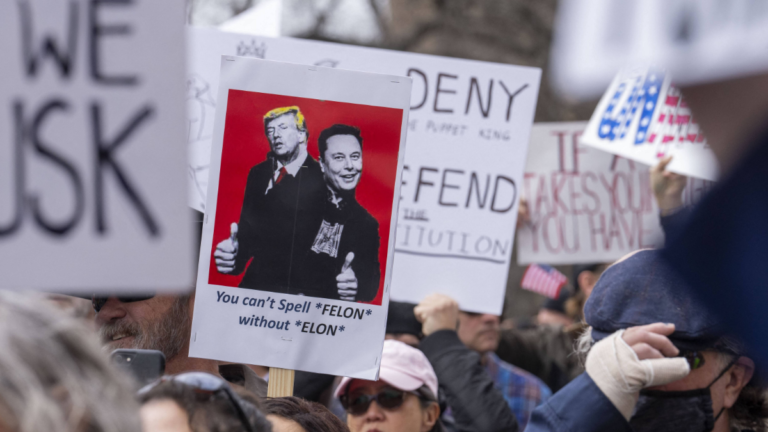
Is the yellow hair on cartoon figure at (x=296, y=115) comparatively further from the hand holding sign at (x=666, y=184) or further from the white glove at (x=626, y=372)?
the hand holding sign at (x=666, y=184)

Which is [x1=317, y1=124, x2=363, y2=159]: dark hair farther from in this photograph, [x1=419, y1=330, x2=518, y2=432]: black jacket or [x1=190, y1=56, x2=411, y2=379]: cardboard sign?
[x1=419, y1=330, x2=518, y2=432]: black jacket

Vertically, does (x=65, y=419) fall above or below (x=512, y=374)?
above

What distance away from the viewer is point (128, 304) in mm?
2516

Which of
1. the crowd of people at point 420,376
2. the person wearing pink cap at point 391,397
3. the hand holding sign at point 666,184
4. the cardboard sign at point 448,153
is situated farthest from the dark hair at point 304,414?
the hand holding sign at point 666,184

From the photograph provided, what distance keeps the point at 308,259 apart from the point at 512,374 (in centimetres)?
253

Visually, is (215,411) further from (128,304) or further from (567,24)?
(128,304)

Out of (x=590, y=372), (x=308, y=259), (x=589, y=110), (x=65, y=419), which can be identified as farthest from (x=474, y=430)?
(x=589, y=110)

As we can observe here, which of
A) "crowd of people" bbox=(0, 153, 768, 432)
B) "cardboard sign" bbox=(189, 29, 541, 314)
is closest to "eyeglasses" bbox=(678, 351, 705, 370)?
"crowd of people" bbox=(0, 153, 768, 432)

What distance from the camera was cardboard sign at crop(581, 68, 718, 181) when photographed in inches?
152

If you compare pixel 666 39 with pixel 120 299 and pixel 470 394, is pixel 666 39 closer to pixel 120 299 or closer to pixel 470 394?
pixel 120 299

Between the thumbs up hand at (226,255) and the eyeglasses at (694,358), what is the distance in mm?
1216

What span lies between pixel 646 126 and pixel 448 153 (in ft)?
3.39

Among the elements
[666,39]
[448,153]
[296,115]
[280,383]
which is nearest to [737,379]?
[280,383]

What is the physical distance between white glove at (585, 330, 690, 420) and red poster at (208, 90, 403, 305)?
24.1 inches
